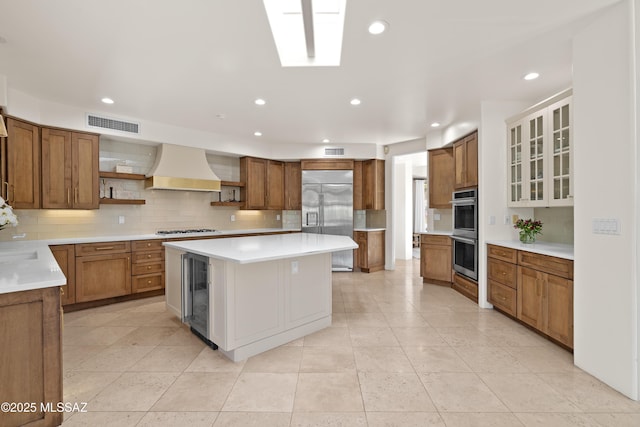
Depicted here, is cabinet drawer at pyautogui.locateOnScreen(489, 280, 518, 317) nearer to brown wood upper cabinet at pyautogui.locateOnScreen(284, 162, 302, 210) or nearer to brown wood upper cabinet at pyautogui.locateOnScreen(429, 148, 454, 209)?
brown wood upper cabinet at pyautogui.locateOnScreen(429, 148, 454, 209)

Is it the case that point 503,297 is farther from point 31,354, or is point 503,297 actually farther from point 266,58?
point 31,354

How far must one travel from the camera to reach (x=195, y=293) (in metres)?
3.08

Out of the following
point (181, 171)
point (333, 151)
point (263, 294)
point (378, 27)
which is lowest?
point (263, 294)

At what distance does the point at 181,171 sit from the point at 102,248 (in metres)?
1.62

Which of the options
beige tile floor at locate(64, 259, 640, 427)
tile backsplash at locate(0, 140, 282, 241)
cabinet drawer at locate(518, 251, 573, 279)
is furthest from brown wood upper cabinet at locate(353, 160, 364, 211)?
cabinet drawer at locate(518, 251, 573, 279)

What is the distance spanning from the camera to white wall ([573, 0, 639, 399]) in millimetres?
1977

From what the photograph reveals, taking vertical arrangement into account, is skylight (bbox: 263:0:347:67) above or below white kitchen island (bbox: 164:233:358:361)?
above

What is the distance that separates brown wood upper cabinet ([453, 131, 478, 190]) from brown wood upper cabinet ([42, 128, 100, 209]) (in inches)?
208

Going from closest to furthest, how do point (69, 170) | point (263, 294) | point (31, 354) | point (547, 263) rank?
point (31, 354)
point (263, 294)
point (547, 263)
point (69, 170)

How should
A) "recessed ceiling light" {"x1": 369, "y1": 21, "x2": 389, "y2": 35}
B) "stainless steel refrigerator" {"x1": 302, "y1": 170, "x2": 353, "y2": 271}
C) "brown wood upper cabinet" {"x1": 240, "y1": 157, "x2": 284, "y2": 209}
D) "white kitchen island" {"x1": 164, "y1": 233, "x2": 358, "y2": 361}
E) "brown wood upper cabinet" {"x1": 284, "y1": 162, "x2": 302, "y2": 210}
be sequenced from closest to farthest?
"recessed ceiling light" {"x1": 369, "y1": 21, "x2": 389, "y2": 35} < "white kitchen island" {"x1": 164, "y1": 233, "x2": 358, "y2": 361} < "brown wood upper cabinet" {"x1": 240, "y1": 157, "x2": 284, "y2": 209} < "stainless steel refrigerator" {"x1": 302, "y1": 170, "x2": 353, "y2": 271} < "brown wood upper cabinet" {"x1": 284, "y1": 162, "x2": 302, "y2": 210}

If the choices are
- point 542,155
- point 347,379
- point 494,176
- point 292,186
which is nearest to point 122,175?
point 292,186

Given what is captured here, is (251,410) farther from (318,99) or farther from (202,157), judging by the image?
(202,157)

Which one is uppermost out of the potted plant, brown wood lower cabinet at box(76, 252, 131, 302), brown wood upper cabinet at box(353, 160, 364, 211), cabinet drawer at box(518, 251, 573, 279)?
brown wood upper cabinet at box(353, 160, 364, 211)

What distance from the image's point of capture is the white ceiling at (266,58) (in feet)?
6.93
